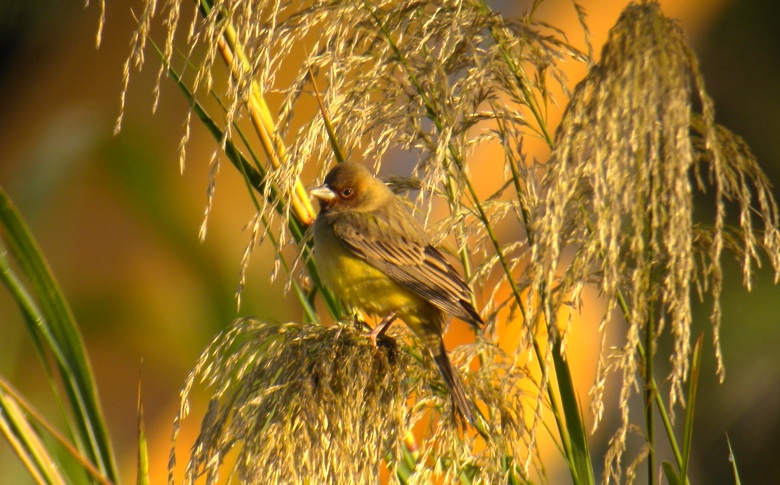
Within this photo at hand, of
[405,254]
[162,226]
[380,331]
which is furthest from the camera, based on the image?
[162,226]

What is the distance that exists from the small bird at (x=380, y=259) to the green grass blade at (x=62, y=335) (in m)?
1.04

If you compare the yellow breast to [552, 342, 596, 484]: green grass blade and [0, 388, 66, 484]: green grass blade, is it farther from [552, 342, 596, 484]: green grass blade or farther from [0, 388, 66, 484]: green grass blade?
[0, 388, 66, 484]: green grass blade

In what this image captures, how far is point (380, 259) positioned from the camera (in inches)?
124

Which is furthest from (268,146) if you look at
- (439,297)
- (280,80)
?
(280,80)

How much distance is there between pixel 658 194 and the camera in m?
1.41

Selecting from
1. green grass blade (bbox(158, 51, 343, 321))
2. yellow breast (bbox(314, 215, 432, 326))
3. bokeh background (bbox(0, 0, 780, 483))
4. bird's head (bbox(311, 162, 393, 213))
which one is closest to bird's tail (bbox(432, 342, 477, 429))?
green grass blade (bbox(158, 51, 343, 321))

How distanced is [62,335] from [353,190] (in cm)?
178

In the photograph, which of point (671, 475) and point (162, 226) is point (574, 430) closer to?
point (671, 475)

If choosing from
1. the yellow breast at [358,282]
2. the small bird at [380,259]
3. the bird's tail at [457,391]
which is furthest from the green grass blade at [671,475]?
the yellow breast at [358,282]

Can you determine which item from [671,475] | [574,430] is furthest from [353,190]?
[671,475]

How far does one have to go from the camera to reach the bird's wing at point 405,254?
109 inches

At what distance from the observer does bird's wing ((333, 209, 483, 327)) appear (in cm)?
277

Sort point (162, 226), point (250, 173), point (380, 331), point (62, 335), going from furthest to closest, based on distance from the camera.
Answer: point (162, 226)
point (380, 331)
point (250, 173)
point (62, 335)

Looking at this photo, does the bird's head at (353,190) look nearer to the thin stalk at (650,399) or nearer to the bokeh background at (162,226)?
the bokeh background at (162,226)
